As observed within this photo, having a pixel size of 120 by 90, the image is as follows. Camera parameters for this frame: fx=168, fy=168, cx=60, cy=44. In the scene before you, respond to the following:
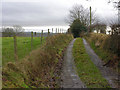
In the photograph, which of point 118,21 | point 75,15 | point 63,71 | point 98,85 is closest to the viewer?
point 98,85

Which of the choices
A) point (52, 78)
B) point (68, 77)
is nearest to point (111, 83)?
point (68, 77)

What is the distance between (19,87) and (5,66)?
1216 millimetres

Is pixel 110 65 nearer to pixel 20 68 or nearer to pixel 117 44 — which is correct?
pixel 117 44

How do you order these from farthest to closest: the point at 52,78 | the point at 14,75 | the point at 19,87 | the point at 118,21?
the point at 118,21, the point at 52,78, the point at 14,75, the point at 19,87

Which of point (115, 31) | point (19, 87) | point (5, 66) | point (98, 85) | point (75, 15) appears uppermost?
point (75, 15)

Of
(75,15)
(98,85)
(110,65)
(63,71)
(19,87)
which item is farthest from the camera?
(75,15)

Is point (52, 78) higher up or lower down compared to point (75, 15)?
lower down

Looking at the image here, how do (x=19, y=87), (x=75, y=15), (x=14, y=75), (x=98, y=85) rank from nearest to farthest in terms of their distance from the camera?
(x=19, y=87)
(x=14, y=75)
(x=98, y=85)
(x=75, y=15)

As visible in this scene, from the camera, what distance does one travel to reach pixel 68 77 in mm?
8266

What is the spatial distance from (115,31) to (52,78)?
6.45m

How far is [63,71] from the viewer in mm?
9383

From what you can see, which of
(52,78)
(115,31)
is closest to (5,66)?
(52,78)

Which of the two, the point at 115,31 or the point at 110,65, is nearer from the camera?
the point at 110,65

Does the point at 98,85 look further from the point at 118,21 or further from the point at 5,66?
the point at 118,21
